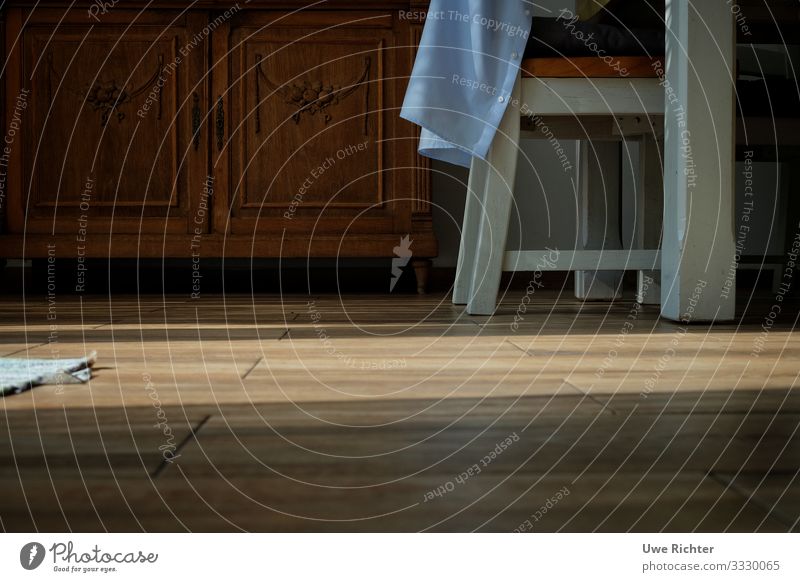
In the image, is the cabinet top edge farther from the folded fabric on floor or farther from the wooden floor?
the folded fabric on floor

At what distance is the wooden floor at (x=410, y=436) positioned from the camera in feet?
1.42

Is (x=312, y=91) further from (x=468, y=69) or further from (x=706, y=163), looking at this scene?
(x=706, y=163)

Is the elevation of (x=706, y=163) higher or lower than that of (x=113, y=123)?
lower

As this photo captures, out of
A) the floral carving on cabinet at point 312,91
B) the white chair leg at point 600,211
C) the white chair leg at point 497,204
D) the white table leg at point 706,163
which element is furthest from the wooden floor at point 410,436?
the floral carving on cabinet at point 312,91

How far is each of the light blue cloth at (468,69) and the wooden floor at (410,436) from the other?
519 mm

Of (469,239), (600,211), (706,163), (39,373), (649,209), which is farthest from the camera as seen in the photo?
(600,211)

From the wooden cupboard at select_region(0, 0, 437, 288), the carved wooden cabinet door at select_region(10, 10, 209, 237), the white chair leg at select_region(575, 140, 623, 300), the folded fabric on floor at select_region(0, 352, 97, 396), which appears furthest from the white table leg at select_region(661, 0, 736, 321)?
the carved wooden cabinet door at select_region(10, 10, 209, 237)

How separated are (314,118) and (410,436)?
2047mm

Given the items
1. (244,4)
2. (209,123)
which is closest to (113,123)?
(209,123)

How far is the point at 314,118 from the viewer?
2.58 metres

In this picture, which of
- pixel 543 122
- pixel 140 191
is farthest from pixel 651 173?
pixel 140 191

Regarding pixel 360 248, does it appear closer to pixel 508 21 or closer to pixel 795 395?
pixel 508 21

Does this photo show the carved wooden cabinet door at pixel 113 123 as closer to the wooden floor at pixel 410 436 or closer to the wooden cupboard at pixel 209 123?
the wooden cupboard at pixel 209 123

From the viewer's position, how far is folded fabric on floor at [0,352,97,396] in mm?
794
